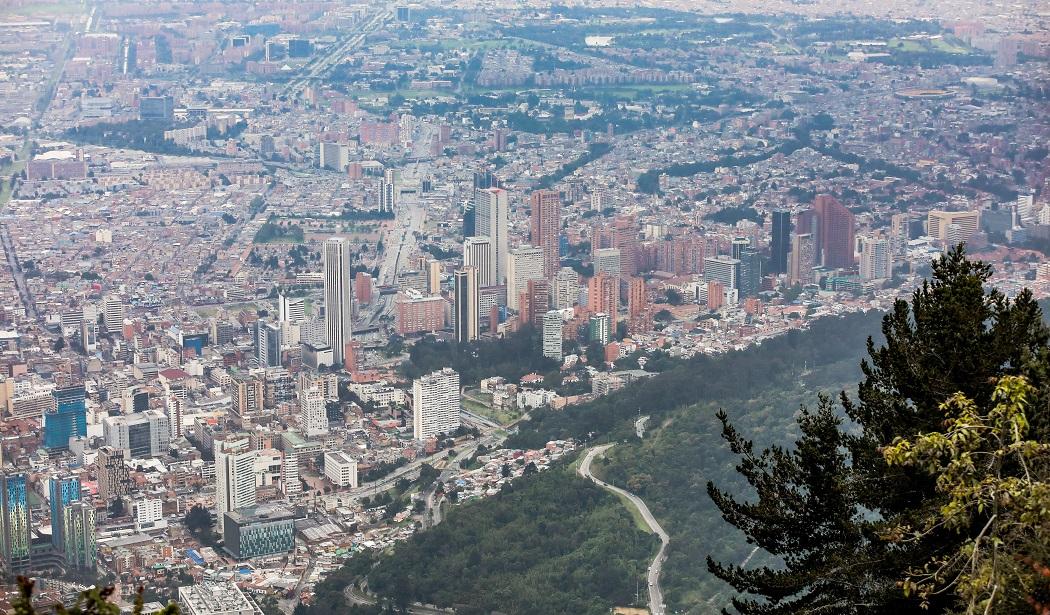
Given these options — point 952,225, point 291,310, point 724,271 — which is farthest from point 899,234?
point 291,310

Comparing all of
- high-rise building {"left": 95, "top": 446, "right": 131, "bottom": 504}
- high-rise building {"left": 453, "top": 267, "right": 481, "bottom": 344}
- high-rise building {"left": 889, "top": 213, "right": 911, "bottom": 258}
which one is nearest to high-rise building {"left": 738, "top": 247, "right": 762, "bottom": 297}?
high-rise building {"left": 889, "top": 213, "right": 911, "bottom": 258}

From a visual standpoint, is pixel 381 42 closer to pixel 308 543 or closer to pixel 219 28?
pixel 219 28

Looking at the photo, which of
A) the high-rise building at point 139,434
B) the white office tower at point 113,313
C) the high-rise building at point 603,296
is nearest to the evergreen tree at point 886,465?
the high-rise building at point 139,434

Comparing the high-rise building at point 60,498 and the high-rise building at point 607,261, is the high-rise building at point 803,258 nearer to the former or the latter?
the high-rise building at point 607,261

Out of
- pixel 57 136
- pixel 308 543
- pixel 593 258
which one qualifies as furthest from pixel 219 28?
pixel 308 543

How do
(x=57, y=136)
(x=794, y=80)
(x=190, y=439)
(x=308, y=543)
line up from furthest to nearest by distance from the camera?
(x=794, y=80) < (x=57, y=136) < (x=190, y=439) < (x=308, y=543)

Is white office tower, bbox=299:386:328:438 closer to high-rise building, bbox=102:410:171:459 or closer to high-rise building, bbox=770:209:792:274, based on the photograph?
high-rise building, bbox=102:410:171:459
